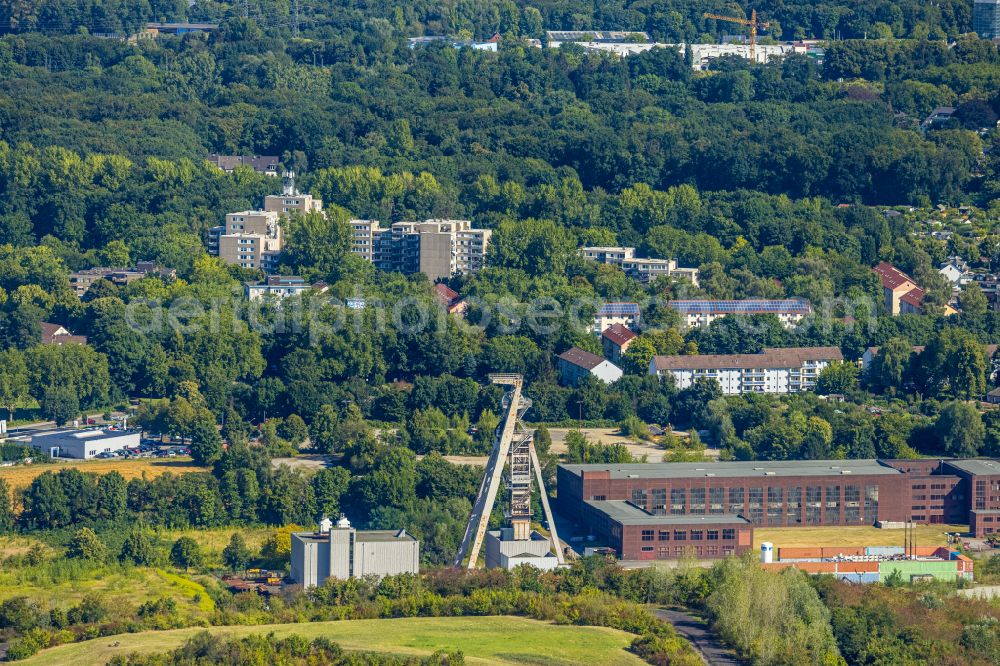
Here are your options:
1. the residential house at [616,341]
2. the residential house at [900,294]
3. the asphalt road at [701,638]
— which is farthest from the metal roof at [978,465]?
the residential house at [900,294]

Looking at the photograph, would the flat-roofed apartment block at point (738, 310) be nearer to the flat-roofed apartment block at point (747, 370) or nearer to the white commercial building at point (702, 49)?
the flat-roofed apartment block at point (747, 370)

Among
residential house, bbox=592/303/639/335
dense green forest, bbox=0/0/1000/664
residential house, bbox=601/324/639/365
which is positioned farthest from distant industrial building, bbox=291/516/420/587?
residential house, bbox=592/303/639/335

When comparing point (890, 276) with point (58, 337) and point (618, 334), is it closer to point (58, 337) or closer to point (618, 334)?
point (618, 334)

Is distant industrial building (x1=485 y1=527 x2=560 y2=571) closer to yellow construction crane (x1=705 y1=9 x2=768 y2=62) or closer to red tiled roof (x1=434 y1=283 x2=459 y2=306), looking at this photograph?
red tiled roof (x1=434 y1=283 x2=459 y2=306)

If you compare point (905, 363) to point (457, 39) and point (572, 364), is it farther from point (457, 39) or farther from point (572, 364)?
point (457, 39)

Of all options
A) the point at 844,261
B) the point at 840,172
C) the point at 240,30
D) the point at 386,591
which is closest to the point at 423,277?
the point at 844,261

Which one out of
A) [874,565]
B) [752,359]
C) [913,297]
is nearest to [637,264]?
[913,297]
